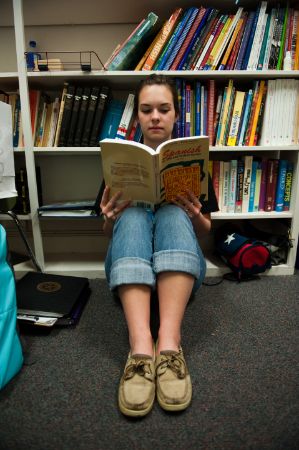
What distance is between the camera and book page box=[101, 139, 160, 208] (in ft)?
2.50

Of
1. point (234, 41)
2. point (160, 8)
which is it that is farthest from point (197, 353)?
point (160, 8)

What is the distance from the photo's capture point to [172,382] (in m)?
0.66

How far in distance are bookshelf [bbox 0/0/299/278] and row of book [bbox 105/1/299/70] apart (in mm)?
49

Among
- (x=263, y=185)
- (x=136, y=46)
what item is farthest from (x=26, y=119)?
(x=263, y=185)

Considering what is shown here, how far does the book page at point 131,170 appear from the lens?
762 millimetres

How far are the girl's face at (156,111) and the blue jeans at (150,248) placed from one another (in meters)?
0.30

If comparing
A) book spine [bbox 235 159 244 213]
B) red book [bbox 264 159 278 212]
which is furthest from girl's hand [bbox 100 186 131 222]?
red book [bbox 264 159 278 212]

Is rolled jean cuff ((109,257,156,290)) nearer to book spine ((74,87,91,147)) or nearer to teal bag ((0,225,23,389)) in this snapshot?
teal bag ((0,225,23,389))

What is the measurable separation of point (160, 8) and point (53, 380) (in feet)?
4.65

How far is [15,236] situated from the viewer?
1.55 meters

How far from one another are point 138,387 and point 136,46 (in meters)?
1.15

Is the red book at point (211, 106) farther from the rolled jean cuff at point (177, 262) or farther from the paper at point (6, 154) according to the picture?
the paper at point (6, 154)

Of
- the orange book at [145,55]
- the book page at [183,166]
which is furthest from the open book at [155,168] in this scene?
the orange book at [145,55]

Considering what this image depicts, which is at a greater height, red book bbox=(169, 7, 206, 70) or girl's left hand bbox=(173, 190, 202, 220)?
red book bbox=(169, 7, 206, 70)
